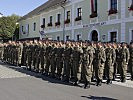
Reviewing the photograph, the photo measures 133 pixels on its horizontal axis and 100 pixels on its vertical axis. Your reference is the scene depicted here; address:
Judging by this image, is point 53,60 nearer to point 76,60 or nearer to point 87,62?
point 76,60

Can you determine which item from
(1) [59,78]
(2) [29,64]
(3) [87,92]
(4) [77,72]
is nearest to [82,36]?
(2) [29,64]

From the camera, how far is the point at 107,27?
23750 mm

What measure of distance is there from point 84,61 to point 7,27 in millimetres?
46890

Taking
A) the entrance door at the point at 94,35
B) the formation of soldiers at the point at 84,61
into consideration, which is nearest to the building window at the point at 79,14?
the entrance door at the point at 94,35

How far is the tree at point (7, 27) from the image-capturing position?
2251 inches

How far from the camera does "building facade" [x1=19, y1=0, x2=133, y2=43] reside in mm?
21719

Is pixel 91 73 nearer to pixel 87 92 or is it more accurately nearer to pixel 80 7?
pixel 87 92

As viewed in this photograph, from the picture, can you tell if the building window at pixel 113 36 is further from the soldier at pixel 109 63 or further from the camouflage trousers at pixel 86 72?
the camouflage trousers at pixel 86 72

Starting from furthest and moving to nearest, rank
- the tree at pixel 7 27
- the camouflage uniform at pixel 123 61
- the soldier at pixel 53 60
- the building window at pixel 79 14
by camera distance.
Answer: the tree at pixel 7 27 → the building window at pixel 79 14 → the soldier at pixel 53 60 → the camouflage uniform at pixel 123 61

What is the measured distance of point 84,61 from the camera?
485 inches

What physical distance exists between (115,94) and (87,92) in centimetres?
96

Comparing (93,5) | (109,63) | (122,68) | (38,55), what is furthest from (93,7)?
(109,63)

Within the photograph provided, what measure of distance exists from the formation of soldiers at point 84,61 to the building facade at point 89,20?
7.17 meters

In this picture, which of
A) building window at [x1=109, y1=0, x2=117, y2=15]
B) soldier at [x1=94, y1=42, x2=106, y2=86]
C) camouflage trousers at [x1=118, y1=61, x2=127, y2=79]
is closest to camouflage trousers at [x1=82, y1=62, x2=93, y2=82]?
soldier at [x1=94, y1=42, x2=106, y2=86]
